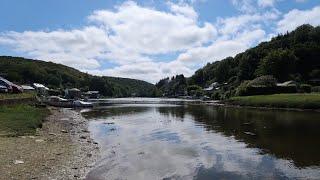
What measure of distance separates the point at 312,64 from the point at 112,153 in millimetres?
169130

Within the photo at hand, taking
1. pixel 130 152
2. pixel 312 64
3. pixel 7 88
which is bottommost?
pixel 130 152

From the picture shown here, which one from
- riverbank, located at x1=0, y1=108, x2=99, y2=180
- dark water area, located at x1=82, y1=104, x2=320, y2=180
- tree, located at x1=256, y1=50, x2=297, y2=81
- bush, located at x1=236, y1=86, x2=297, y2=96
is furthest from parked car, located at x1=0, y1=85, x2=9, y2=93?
tree, located at x1=256, y1=50, x2=297, y2=81

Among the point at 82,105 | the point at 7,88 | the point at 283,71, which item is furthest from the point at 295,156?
the point at 283,71

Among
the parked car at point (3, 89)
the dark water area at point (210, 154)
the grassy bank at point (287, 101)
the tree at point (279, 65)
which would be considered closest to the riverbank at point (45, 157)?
the dark water area at point (210, 154)

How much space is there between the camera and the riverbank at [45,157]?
2319 cm

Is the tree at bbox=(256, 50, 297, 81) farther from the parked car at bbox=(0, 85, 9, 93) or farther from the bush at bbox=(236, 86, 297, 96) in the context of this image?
the parked car at bbox=(0, 85, 9, 93)

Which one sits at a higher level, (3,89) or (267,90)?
(267,90)

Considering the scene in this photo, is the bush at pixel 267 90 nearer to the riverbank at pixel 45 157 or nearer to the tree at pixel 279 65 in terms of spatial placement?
the tree at pixel 279 65

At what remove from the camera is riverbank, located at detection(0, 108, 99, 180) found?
23.2 m

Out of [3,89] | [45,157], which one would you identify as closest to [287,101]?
[3,89]

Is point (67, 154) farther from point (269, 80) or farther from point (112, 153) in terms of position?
point (269, 80)

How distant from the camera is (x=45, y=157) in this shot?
28.0 meters

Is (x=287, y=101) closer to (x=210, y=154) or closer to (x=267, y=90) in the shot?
(x=267, y=90)

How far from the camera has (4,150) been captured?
1113 inches
